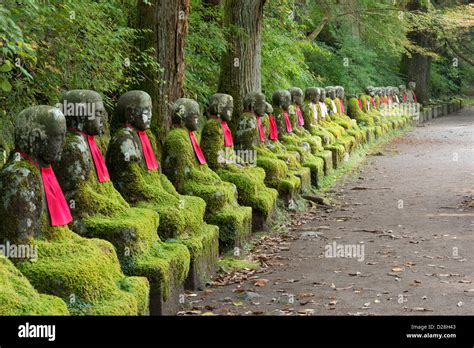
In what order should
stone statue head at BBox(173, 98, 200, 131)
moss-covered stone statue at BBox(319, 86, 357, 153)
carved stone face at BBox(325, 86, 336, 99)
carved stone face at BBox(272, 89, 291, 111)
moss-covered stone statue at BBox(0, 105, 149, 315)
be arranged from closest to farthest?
moss-covered stone statue at BBox(0, 105, 149, 315), stone statue head at BBox(173, 98, 200, 131), carved stone face at BBox(272, 89, 291, 111), moss-covered stone statue at BBox(319, 86, 357, 153), carved stone face at BBox(325, 86, 336, 99)

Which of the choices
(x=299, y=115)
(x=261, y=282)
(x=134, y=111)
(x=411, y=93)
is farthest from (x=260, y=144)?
(x=411, y=93)

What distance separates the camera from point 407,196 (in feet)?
43.8

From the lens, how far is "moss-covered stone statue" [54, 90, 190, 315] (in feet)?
18.8

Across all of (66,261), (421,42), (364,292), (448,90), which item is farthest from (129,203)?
(448,90)

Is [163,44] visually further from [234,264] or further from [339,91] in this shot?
[339,91]

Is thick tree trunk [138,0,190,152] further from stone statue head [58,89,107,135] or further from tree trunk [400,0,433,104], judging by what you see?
tree trunk [400,0,433,104]

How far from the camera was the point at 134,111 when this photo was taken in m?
6.87

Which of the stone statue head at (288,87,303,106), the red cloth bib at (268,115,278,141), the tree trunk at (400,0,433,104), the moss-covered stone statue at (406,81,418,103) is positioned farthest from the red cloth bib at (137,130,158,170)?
the tree trunk at (400,0,433,104)

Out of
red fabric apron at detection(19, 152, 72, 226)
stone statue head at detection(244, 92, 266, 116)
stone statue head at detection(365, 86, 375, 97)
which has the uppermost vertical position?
stone statue head at detection(365, 86, 375, 97)

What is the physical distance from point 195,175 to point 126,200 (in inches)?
62.6

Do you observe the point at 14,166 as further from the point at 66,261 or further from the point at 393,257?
the point at 393,257

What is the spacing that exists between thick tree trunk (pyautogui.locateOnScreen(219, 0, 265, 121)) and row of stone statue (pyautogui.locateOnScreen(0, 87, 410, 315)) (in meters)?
0.87
